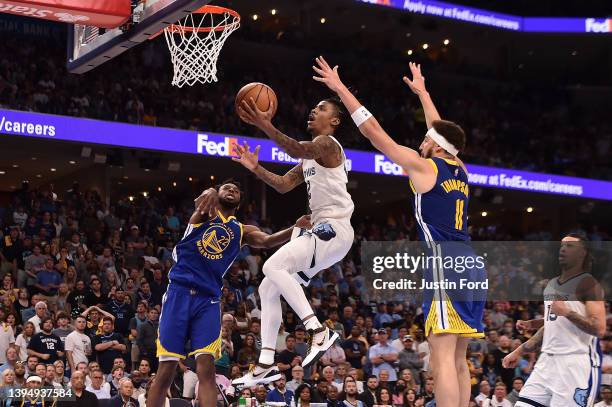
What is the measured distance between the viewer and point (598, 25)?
99.5ft

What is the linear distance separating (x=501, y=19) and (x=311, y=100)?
293 inches

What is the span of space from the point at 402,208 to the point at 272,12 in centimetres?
722

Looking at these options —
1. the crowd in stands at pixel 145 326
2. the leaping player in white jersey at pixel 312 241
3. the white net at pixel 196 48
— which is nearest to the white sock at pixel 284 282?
the leaping player in white jersey at pixel 312 241

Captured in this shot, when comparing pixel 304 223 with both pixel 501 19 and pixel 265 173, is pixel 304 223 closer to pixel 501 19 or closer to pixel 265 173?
pixel 265 173

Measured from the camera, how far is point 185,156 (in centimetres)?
2414

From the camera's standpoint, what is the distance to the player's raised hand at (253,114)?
7.31 metres

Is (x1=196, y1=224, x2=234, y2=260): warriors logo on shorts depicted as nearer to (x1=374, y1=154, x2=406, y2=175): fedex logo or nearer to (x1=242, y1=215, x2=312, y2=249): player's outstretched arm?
(x1=242, y1=215, x2=312, y2=249): player's outstretched arm

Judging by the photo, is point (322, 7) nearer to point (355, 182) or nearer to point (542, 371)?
point (355, 182)

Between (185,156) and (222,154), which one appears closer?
(222,154)

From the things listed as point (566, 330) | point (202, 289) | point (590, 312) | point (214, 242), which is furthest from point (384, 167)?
point (590, 312)

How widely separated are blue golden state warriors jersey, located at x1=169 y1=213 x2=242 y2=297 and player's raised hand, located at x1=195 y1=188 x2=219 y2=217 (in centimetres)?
10

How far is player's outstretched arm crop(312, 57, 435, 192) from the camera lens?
6230 mm

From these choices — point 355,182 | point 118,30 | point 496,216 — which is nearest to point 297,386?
point 118,30

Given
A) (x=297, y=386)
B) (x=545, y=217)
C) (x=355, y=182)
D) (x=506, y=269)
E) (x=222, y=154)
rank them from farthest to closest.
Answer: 1. (x=545, y=217)
2. (x=355, y=182)
3. (x=506, y=269)
4. (x=222, y=154)
5. (x=297, y=386)
